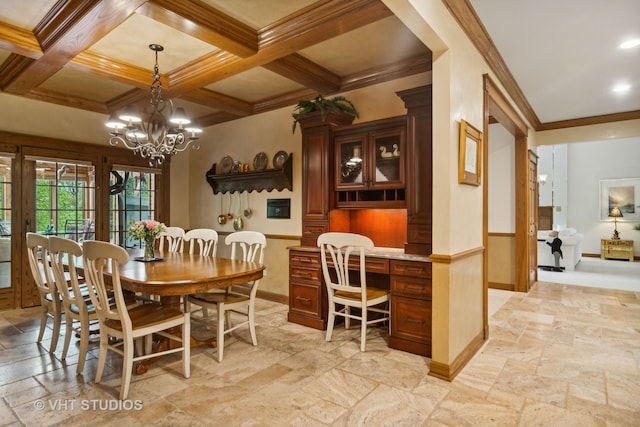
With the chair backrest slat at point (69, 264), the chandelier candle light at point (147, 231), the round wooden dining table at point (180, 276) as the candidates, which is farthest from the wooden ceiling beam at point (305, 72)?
the chair backrest slat at point (69, 264)

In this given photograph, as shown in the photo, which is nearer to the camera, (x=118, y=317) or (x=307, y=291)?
(x=118, y=317)

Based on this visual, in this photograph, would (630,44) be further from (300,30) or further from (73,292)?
(73,292)

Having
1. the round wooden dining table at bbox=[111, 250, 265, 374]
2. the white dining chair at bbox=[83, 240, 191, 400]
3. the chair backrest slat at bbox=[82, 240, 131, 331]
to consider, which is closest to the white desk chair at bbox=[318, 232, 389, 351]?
the round wooden dining table at bbox=[111, 250, 265, 374]

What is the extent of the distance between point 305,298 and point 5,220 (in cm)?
382

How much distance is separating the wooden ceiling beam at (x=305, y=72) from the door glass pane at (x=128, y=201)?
3158mm

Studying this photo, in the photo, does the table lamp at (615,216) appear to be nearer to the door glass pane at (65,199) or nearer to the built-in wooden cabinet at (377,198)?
the built-in wooden cabinet at (377,198)

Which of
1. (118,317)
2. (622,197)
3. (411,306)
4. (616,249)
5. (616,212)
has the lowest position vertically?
(616,249)

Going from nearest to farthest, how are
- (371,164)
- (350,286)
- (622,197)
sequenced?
(350,286), (371,164), (622,197)

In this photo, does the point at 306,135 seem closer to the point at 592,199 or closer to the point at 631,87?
the point at 631,87

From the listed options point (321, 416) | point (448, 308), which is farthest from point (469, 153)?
point (321, 416)

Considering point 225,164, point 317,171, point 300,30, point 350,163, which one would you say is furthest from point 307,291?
point 225,164

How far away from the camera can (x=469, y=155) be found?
Result: 283 cm

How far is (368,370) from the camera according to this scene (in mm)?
2684

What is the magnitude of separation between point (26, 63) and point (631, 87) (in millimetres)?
6538
